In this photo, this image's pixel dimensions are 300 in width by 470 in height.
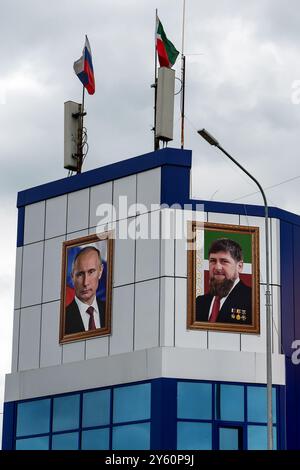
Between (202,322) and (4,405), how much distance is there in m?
9.90

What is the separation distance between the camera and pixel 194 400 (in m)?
44.3

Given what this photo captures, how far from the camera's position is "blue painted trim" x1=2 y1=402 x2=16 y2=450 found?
161 feet

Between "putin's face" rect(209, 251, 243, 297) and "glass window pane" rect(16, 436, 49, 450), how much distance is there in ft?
29.1

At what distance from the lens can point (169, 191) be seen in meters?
45.7

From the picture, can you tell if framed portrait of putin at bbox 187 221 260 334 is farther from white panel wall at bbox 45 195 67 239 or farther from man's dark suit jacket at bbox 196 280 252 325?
white panel wall at bbox 45 195 67 239

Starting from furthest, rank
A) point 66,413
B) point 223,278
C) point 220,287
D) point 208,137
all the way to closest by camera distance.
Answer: point 66,413
point 223,278
point 220,287
point 208,137

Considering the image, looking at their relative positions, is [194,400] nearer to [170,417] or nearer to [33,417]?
[170,417]

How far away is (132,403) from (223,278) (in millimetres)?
5623

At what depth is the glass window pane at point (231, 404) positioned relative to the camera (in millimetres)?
44656

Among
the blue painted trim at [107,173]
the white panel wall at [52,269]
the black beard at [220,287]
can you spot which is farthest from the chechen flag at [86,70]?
the black beard at [220,287]

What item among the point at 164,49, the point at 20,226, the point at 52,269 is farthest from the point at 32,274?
the point at 164,49

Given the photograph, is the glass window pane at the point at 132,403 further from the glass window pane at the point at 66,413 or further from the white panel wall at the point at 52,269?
the white panel wall at the point at 52,269
